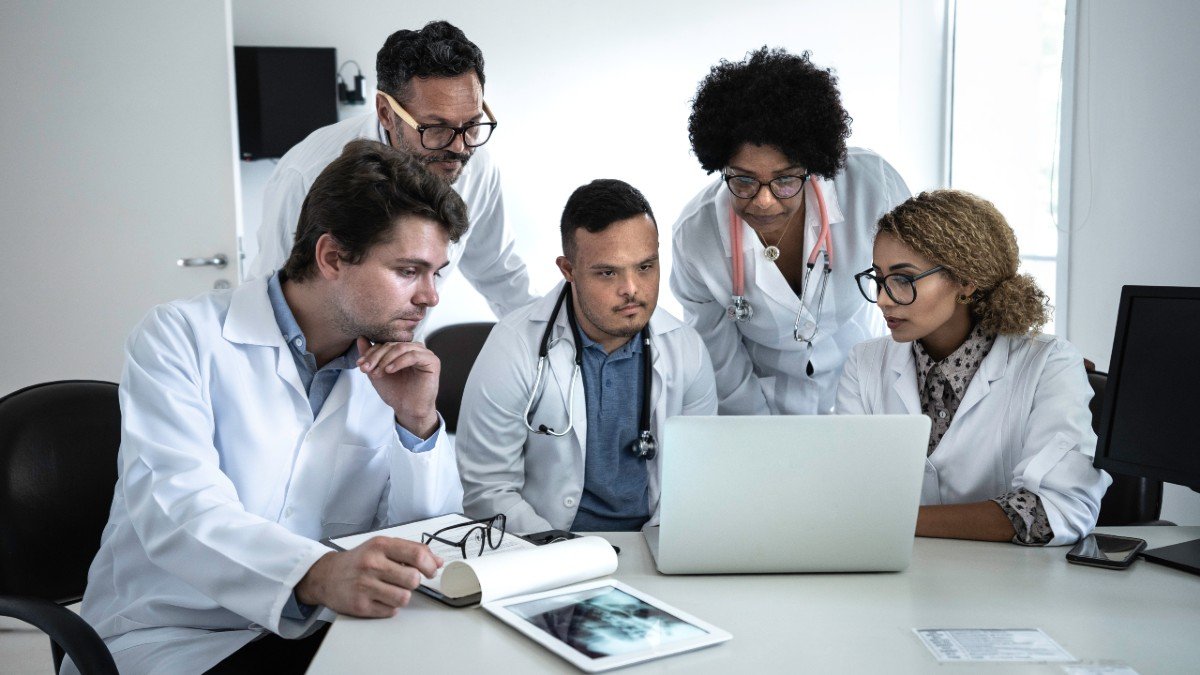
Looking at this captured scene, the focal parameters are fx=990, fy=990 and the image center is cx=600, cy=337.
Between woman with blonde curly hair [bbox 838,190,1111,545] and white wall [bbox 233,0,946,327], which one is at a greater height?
white wall [bbox 233,0,946,327]

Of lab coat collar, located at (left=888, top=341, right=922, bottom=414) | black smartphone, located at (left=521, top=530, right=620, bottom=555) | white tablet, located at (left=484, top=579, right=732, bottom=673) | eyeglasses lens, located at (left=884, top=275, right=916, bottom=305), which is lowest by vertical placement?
white tablet, located at (left=484, top=579, right=732, bottom=673)

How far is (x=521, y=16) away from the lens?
160 inches

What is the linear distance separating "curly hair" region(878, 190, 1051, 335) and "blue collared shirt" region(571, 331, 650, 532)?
0.64 m

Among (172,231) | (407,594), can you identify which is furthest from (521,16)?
(407,594)

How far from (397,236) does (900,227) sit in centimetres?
96

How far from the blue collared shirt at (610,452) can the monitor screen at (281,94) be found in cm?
229

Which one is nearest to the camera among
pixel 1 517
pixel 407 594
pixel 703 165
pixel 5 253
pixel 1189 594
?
pixel 407 594

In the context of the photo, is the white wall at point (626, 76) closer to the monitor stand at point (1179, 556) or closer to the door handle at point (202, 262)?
the door handle at point (202, 262)

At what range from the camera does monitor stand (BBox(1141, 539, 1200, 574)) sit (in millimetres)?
1443

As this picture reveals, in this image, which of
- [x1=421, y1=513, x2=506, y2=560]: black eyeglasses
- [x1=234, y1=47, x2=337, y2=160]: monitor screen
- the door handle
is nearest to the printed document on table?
[x1=421, y1=513, x2=506, y2=560]: black eyeglasses

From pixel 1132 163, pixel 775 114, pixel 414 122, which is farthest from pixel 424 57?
pixel 1132 163

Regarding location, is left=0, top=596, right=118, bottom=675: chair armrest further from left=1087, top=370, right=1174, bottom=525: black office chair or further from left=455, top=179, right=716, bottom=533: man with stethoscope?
left=1087, top=370, right=1174, bottom=525: black office chair

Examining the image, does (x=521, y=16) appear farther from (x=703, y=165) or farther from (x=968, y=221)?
(x=968, y=221)

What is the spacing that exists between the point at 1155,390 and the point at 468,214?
1339mm
